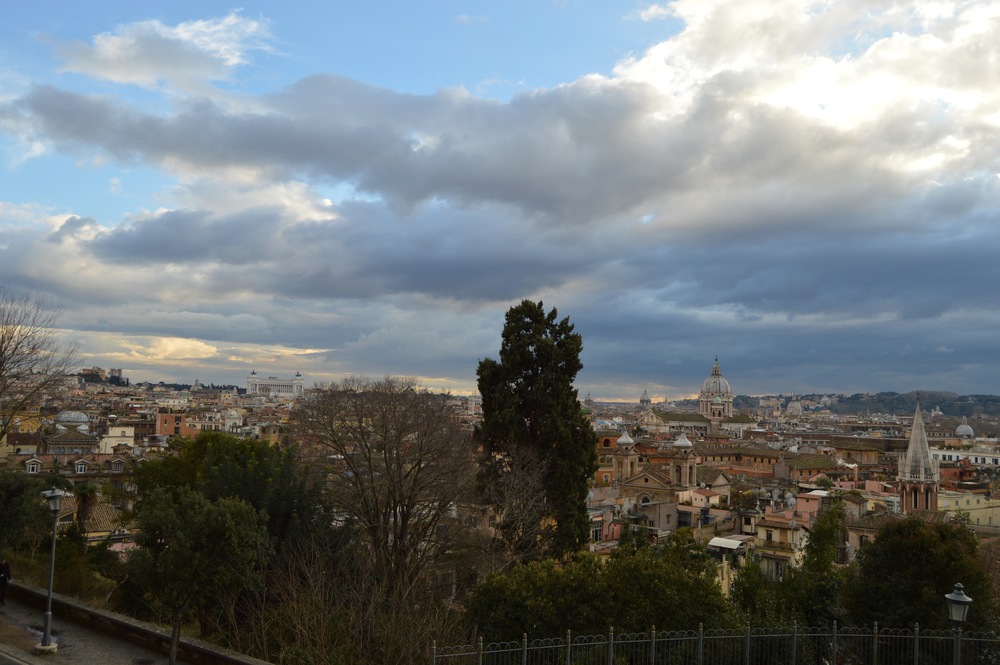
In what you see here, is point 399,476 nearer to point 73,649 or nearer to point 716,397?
point 73,649

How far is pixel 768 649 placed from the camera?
12.8 m

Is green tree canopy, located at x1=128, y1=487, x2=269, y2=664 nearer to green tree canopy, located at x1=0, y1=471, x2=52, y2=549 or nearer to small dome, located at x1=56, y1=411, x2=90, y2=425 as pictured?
green tree canopy, located at x1=0, y1=471, x2=52, y2=549

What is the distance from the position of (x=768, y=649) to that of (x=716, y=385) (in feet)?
590

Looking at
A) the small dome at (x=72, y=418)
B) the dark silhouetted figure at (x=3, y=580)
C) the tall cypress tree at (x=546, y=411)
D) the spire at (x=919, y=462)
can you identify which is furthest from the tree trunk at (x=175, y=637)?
the small dome at (x=72, y=418)

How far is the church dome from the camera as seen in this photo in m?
185

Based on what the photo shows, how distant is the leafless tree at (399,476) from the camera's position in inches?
750

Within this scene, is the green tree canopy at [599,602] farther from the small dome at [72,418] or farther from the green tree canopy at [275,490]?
the small dome at [72,418]

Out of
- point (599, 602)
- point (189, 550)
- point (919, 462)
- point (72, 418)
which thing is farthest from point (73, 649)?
point (72, 418)

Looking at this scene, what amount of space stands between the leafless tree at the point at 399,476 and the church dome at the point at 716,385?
562ft

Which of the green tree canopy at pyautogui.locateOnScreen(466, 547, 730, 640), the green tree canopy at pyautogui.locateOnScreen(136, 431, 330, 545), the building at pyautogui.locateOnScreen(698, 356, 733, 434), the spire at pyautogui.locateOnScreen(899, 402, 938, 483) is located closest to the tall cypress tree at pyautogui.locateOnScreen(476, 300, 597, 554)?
the green tree canopy at pyautogui.locateOnScreen(136, 431, 330, 545)

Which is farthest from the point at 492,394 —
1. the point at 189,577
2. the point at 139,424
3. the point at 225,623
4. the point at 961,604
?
the point at 139,424

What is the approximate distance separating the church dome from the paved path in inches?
7085

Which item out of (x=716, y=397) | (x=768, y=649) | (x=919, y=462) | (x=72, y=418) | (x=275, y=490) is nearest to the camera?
(x=768, y=649)

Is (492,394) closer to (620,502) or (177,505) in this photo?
(177,505)
